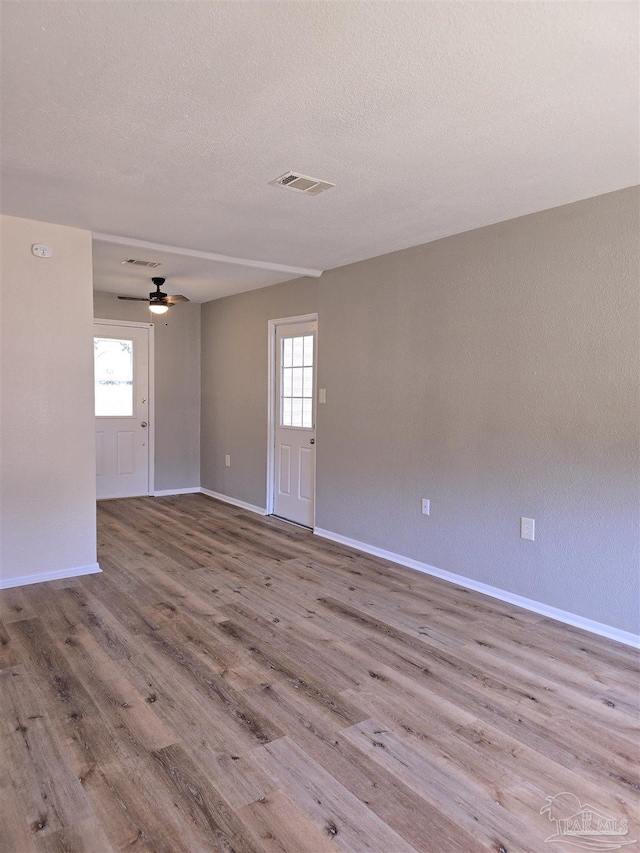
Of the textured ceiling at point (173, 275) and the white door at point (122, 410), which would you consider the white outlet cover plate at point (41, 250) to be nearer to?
the textured ceiling at point (173, 275)

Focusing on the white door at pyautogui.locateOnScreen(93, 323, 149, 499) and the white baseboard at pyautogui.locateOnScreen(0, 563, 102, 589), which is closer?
the white baseboard at pyautogui.locateOnScreen(0, 563, 102, 589)

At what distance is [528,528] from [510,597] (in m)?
0.50

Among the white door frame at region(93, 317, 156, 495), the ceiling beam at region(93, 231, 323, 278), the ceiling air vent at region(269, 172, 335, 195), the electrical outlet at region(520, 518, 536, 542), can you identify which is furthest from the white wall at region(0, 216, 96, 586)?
the electrical outlet at region(520, 518, 536, 542)

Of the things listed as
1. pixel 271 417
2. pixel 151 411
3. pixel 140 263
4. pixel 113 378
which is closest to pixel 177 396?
pixel 151 411

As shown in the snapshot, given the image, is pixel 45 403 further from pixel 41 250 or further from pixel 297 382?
pixel 297 382

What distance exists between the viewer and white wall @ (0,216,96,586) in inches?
148

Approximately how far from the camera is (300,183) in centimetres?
300

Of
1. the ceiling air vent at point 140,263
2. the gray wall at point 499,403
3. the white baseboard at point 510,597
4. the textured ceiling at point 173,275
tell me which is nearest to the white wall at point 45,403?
the textured ceiling at point 173,275

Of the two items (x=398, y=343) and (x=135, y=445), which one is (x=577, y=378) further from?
(x=135, y=445)

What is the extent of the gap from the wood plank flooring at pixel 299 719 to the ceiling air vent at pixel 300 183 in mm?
2492

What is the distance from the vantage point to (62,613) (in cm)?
342

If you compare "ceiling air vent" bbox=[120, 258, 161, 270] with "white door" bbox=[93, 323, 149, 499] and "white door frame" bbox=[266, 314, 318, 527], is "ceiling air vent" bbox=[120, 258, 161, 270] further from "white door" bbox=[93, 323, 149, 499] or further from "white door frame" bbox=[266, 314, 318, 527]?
"white door" bbox=[93, 323, 149, 499]

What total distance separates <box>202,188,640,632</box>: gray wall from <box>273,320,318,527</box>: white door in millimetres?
274

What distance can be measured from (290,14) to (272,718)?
2.56 m
